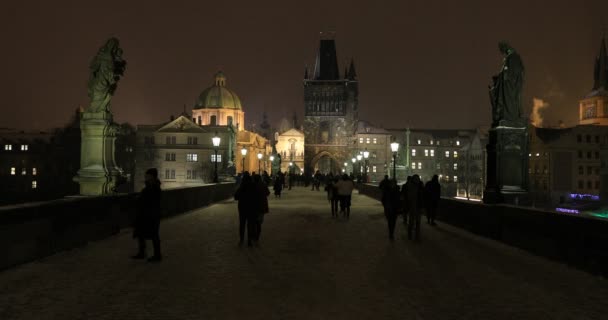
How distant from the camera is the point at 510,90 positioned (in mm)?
15539

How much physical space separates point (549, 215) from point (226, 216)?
1285 cm

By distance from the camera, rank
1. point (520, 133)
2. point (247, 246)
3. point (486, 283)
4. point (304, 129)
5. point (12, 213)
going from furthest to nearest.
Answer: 1. point (304, 129)
2. point (520, 133)
3. point (247, 246)
4. point (12, 213)
5. point (486, 283)

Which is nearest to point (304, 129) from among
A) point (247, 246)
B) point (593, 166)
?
point (593, 166)

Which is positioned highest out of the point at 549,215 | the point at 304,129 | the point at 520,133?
the point at 304,129

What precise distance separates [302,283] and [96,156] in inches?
353

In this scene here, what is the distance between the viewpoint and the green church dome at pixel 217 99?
106 m

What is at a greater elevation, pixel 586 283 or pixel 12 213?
pixel 12 213

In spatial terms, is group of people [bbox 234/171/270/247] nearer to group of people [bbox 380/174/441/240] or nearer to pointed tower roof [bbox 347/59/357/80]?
group of people [bbox 380/174/441/240]

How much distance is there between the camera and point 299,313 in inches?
293

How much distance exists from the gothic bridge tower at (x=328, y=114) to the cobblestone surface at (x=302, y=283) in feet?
361

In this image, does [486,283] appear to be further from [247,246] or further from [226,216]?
[226,216]

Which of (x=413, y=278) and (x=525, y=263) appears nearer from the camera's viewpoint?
(x=413, y=278)

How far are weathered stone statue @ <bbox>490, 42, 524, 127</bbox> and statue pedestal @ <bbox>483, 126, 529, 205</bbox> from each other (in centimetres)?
26

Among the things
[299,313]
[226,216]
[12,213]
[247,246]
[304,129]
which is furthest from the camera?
[304,129]
